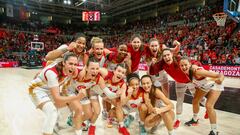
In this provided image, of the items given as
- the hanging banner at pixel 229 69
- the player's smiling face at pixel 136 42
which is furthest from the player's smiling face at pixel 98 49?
the hanging banner at pixel 229 69

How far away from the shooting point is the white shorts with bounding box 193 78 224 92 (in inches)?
164

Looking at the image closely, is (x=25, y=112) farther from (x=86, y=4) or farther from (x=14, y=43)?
(x=86, y=4)

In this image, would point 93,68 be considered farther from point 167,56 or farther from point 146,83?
point 167,56

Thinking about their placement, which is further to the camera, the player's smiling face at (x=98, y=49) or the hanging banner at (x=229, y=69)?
the hanging banner at (x=229, y=69)

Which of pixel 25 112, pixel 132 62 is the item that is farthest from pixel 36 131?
pixel 132 62

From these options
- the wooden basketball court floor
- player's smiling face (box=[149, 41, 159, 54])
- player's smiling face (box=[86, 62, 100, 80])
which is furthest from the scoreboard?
player's smiling face (box=[86, 62, 100, 80])

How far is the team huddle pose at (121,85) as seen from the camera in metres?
3.50

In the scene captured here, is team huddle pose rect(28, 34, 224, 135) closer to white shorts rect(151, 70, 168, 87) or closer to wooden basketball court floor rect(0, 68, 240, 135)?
white shorts rect(151, 70, 168, 87)

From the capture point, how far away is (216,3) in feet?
71.8

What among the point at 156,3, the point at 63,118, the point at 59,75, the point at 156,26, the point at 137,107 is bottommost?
the point at 63,118

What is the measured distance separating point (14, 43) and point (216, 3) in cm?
2476

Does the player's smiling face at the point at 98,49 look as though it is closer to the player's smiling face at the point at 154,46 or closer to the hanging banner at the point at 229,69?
the player's smiling face at the point at 154,46

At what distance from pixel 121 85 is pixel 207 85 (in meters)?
1.80

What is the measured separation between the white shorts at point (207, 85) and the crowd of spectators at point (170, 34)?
2.22 meters
